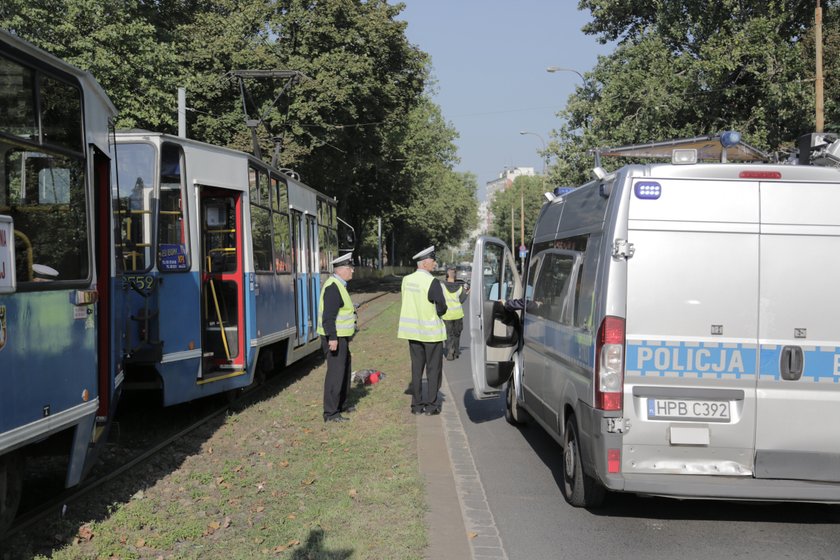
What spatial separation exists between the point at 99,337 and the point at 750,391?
4.43 metres

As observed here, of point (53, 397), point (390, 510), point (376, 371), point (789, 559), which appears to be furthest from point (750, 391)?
point (376, 371)

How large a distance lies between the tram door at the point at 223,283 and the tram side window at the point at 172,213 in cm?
78

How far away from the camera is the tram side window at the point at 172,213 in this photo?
809 centimetres

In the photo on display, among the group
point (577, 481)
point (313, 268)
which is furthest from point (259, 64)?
point (577, 481)

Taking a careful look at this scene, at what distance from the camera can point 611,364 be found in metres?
5.08

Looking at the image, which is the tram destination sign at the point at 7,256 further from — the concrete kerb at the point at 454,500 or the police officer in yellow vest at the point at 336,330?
the police officer in yellow vest at the point at 336,330

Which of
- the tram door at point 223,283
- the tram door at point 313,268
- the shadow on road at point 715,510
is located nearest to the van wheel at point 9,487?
the shadow on road at point 715,510

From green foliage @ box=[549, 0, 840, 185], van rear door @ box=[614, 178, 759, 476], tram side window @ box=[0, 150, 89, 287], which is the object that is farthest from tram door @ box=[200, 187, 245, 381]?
green foliage @ box=[549, 0, 840, 185]

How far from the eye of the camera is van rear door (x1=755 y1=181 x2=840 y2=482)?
5.03m

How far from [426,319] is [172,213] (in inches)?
118

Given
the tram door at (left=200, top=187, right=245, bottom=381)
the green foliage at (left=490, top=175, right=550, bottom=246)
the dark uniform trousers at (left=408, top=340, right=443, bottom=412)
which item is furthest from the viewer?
the green foliage at (left=490, top=175, right=550, bottom=246)

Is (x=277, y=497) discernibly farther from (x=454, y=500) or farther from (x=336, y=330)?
(x=336, y=330)

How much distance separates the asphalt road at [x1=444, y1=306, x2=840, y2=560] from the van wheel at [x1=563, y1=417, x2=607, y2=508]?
0.35 feet

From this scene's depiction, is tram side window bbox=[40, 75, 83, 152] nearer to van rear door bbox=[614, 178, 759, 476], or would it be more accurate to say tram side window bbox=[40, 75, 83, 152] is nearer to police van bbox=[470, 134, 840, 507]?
police van bbox=[470, 134, 840, 507]
